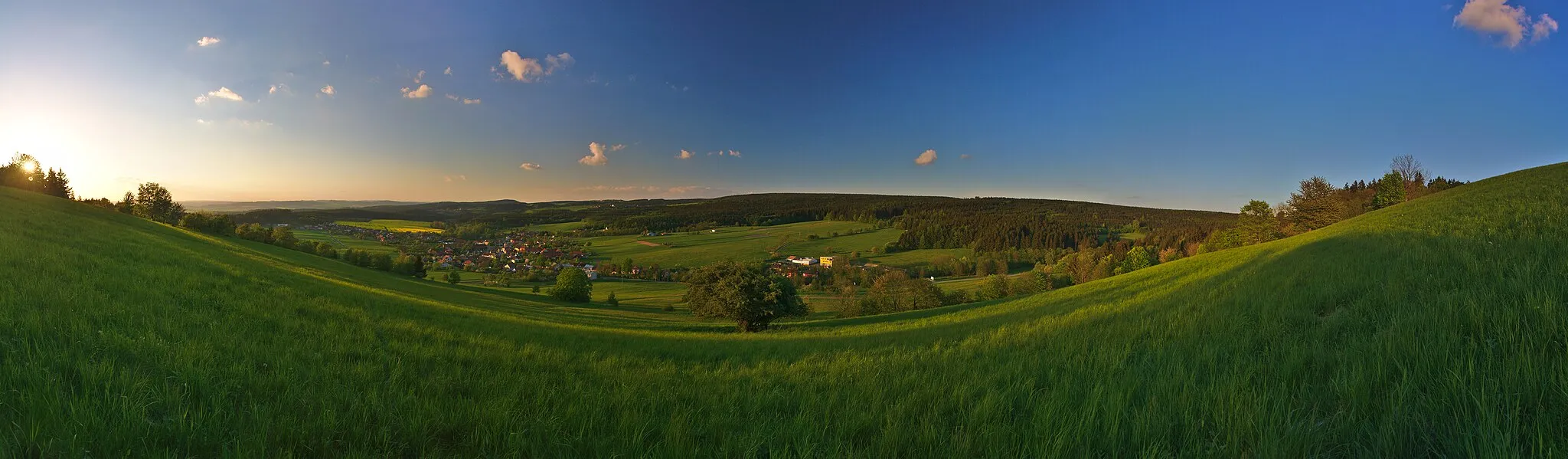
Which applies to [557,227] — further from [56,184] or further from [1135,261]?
[1135,261]

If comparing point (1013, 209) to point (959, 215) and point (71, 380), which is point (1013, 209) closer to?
point (959, 215)

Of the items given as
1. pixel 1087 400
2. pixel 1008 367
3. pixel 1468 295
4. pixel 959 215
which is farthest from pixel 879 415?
pixel 959 215

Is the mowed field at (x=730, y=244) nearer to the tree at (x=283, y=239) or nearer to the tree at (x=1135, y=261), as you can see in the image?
the tree at (x=283, y=239)

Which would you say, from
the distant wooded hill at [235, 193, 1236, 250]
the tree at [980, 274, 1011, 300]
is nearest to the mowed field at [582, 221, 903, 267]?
the distant wooded hill at [235, 193, 1236, 250]

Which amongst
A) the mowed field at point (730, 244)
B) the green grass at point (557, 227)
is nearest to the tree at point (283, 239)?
the mowed field at point (730, 244)

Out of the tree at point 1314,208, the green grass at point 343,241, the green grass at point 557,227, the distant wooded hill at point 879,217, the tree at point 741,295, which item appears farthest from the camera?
the green grass at point 557,227

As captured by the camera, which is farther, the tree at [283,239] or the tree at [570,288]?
the tree at [283,239]
